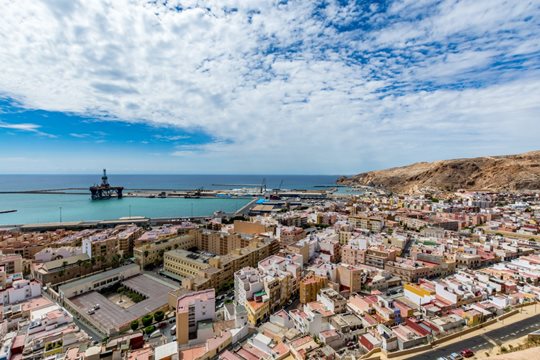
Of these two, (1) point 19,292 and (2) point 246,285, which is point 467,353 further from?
(1) point 19,292

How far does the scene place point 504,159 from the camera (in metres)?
65.4

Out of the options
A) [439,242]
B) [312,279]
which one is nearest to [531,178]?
[439,242]

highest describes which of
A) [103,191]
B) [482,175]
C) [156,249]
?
[482,175]

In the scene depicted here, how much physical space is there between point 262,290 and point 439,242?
16071 millimetres

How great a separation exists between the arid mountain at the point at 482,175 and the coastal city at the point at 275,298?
3777 cm

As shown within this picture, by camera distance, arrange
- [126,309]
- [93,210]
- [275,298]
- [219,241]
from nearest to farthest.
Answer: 1. [275,298]
2. [126,309]
3. [219,241]
4. [93,210]

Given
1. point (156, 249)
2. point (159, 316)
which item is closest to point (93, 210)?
point (156, 249)

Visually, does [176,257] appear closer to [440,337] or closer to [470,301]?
[440,337]

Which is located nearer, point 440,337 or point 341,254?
point 440,337

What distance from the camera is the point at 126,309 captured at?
50.9 ft

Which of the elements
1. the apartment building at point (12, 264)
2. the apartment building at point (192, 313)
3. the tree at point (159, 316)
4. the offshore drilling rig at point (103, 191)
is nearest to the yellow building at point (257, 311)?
the apartment building at point (192, 313)

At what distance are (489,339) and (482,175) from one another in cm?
6768

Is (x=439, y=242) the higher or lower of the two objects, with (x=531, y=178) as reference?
lower

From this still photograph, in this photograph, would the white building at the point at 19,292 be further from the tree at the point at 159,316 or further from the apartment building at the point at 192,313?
the apartment building at the point at 192,313
